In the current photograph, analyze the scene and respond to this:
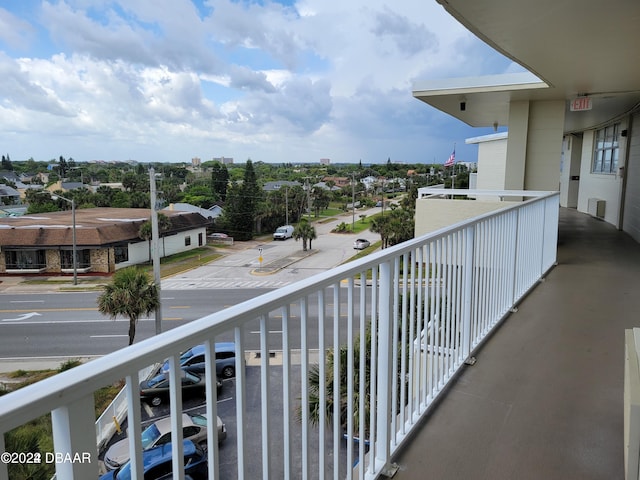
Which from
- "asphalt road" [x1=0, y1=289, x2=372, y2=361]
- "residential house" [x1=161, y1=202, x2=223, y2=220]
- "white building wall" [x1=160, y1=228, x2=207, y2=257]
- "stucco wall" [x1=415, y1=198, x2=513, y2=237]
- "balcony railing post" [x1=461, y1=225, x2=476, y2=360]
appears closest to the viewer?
"balcony railing post" [x1=461, y1=225, x2=476, y2=360]

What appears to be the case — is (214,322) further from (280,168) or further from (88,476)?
(280,168)

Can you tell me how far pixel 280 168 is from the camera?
5688 centimetres

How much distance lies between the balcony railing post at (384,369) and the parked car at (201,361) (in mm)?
631

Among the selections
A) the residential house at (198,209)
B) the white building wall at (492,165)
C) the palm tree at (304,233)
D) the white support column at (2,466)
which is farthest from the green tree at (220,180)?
the white support column at (2,466)

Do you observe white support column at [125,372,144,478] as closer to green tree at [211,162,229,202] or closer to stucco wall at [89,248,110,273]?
stucco wall at [89,248,110,273]

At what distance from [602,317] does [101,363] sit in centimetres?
400

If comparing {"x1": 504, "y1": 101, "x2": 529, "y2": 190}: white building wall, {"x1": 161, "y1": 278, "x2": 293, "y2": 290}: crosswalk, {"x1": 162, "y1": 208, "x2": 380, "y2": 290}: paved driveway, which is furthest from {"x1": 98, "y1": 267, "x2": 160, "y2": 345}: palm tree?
{"x1": 504, "y1": 101, "x2": 529, "y2": 190}: white building wall

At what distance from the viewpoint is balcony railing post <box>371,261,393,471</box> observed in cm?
172

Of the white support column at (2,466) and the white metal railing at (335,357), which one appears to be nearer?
the white support column at (2,466)

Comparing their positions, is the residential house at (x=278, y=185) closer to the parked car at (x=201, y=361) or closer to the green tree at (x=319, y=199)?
the green tree at (x=319, y=199)

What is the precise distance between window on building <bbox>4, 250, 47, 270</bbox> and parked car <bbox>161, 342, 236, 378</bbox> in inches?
1152

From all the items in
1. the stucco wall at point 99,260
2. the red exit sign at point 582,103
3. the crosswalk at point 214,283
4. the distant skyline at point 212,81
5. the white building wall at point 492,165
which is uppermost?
the distant skyline at point 212,81

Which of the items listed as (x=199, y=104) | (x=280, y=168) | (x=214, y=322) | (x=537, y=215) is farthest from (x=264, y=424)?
(x=199, y=104)

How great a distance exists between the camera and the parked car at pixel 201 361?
929 mm
